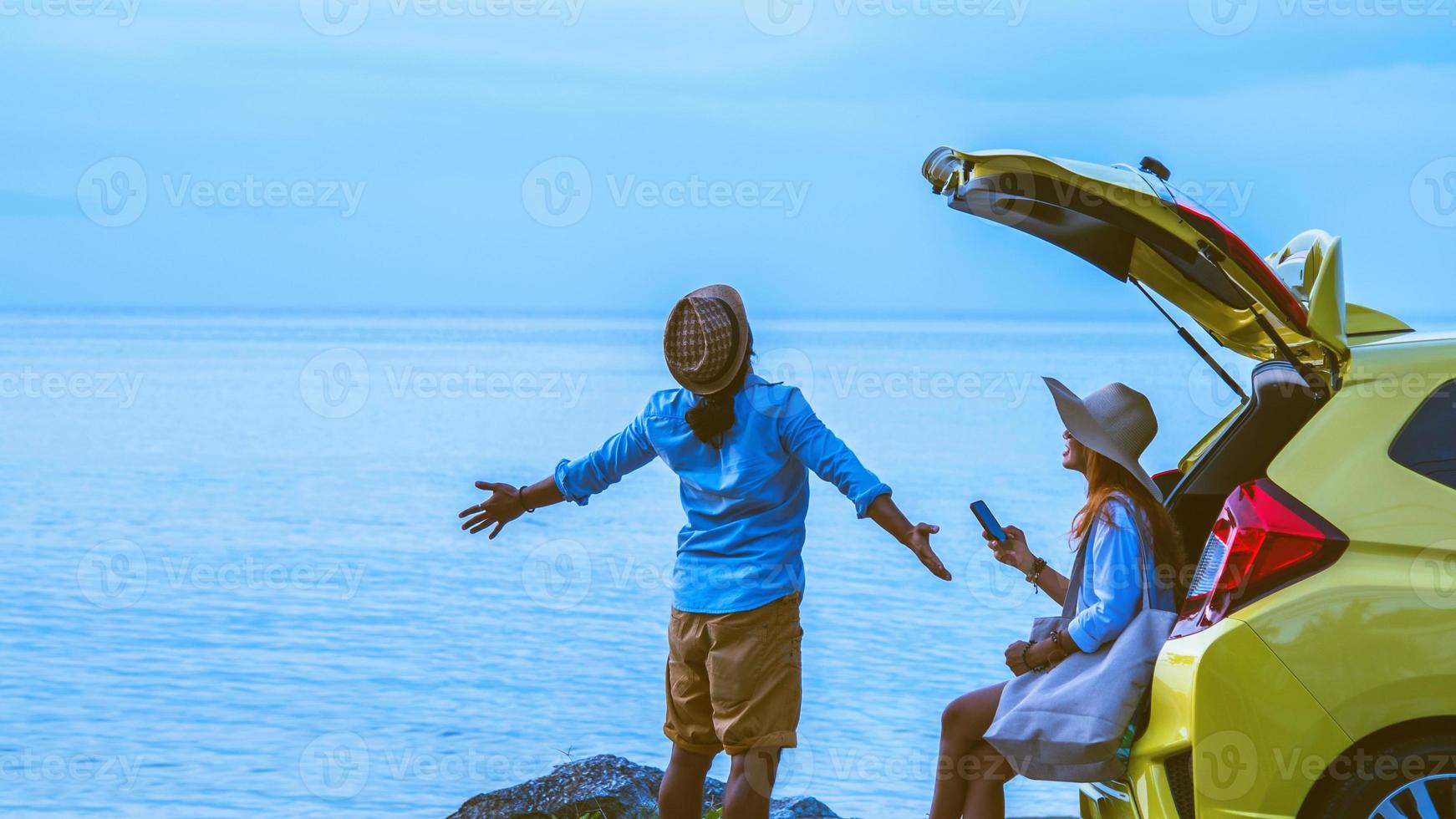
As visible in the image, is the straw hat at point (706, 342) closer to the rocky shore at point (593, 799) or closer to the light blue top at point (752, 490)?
the light blue top at point (752, 490)

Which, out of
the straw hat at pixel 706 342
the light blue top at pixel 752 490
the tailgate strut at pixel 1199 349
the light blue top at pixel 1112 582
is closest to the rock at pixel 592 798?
the light blue top at pixel 752 490

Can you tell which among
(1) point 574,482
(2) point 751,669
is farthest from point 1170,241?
(1) point 574,482

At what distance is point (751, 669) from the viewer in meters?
3.95

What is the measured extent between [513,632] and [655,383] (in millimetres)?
28986

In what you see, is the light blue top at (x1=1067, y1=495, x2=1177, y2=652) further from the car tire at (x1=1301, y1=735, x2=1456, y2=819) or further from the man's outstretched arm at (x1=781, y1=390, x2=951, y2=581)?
the car tire at (x1=1301, y1=735, x2=1456, y2=819)

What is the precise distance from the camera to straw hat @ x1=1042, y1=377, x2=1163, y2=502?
12.2ft

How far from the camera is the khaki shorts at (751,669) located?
3947 mm

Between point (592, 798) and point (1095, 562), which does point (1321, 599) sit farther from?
point (592, 798)

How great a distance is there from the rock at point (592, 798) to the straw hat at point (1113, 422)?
2.00 metres

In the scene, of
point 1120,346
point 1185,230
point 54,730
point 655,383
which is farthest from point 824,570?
point 1120,346

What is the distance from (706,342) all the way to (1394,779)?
1.93m

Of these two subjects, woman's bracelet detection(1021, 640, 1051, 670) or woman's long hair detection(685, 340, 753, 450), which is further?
woman's long hair detection(685, 340, 753, 450)

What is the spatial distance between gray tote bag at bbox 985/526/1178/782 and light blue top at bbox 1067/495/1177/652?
20 mm

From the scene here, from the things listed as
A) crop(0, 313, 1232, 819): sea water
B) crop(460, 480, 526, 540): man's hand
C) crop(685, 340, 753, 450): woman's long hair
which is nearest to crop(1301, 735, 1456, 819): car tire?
crop(685, 340, 753, 450): woman's long hair
